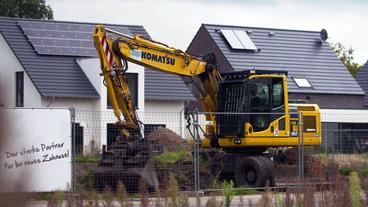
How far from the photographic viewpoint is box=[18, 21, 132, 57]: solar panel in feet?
156

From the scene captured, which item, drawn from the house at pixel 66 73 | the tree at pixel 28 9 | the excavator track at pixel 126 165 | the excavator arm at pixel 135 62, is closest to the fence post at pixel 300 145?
the excavator arm at pixel 135 62

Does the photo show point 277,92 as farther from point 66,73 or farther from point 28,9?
point 28,9

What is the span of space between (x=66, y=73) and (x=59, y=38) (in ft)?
7.12

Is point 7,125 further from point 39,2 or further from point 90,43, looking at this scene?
point 39,2

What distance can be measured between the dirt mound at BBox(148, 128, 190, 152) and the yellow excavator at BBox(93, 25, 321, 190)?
53 centimetres

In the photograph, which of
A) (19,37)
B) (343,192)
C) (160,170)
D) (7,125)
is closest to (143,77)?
(19,37)

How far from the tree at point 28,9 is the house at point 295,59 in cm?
2241

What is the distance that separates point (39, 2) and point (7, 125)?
7384 cm

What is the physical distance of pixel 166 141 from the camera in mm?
24250

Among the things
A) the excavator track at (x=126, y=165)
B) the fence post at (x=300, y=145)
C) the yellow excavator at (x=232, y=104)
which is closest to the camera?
the excavator track at (x=126, y=165)

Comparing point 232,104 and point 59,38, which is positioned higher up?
point 59,38

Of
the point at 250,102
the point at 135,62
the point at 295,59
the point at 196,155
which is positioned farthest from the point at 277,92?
the point at 295,59

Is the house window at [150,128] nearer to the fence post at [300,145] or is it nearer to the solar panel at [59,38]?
the fence post at [300,145]

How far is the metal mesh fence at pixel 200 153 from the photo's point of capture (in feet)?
74.0
